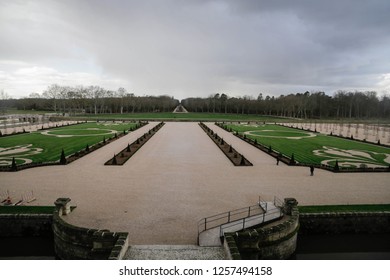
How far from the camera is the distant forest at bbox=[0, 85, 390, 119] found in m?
120

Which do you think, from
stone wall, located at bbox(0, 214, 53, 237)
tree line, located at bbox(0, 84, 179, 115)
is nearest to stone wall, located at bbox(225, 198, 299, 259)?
stone wall, located at bbox(0, 214, 53, 237)

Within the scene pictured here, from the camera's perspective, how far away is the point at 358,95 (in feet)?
417

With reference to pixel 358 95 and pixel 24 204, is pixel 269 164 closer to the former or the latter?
pixel 24 204

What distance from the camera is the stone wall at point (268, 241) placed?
12406mm

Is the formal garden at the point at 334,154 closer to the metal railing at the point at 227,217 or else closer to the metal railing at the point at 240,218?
the metal railing at the point at 240,218

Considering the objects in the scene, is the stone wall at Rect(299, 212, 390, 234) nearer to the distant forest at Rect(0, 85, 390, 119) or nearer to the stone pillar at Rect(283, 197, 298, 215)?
the stone pillar at Rect(283, 197, 298, 215)

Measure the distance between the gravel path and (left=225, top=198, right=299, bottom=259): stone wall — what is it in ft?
7.39

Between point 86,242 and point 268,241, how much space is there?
774 cm

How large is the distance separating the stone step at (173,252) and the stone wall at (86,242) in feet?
1.61

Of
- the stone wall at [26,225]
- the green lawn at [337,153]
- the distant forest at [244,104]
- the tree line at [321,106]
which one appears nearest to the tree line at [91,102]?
the distant forest at [244,104]

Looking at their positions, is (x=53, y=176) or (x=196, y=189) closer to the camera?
(x=196, y=189)

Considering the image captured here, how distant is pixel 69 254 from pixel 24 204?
19.5 feet

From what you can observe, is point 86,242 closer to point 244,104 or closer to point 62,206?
point 62,206
